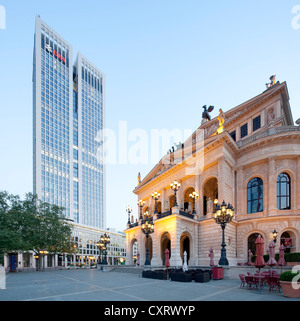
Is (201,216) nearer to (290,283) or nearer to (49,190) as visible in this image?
(290,283)

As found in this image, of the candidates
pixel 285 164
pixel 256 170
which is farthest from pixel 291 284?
pixel 256 170

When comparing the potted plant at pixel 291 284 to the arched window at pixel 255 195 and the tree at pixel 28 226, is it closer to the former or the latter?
the arched window at pixel 255 195

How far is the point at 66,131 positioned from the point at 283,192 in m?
100

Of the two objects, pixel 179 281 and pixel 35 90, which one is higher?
pixel 35 90

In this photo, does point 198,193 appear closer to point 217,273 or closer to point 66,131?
point 217,273

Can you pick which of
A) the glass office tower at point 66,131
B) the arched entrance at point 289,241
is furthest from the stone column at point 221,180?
the glass office tower at point 66,131

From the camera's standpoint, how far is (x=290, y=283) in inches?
438

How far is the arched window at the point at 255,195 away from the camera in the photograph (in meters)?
32.1

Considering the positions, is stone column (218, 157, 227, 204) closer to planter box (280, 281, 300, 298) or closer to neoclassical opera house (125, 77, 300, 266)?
neoclassical opera house (125, 77, 300, 266)

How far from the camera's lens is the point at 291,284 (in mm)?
11102

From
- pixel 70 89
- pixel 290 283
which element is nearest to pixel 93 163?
pixel 70 89

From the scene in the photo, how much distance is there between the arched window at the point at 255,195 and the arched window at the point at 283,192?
2025 millimetres

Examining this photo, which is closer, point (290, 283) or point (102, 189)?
point (290, 283)
